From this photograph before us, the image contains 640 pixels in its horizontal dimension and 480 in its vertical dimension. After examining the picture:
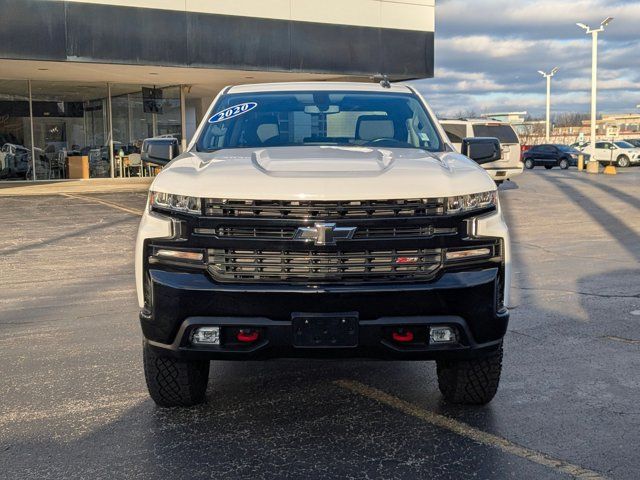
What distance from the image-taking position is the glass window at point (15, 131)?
25.8 metres

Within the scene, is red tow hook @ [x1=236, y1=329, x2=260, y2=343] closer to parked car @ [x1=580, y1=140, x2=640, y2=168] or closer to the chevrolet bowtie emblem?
the chevrolet bowtie emblem

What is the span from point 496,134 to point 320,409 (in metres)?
17.0

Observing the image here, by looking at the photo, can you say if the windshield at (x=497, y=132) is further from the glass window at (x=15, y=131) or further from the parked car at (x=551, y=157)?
the parked car at (x=551, y=157)

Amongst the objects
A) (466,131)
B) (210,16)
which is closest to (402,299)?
(466,131)

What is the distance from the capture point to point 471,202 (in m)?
3.82

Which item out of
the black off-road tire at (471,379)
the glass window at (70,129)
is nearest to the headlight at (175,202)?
the black off-road tire at (471,379)

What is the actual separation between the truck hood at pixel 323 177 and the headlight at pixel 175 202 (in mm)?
31

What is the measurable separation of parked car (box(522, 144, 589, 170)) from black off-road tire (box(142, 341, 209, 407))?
133 ft

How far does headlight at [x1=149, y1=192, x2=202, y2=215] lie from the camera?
3719 millimetres

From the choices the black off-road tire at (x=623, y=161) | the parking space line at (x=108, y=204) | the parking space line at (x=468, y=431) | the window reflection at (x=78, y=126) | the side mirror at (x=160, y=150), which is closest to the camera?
the parking space line at (x=468, y=431)

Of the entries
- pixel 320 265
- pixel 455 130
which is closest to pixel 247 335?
pixel 320 265

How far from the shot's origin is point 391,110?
5.38 metres

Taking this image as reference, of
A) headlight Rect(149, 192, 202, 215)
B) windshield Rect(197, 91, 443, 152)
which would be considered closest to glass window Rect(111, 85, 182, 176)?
windshield Rect(197, 91, 443, 152)

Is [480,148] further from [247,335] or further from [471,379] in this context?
[247,335]
